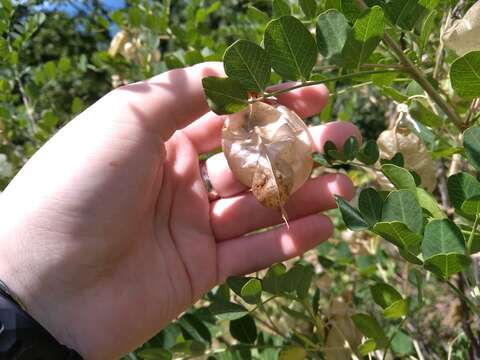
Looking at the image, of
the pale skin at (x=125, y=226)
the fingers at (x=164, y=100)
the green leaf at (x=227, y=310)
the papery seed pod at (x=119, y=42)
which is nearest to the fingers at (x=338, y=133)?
the pale skin at (x=125, y=226)

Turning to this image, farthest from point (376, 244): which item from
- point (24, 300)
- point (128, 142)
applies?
point (24, 300)

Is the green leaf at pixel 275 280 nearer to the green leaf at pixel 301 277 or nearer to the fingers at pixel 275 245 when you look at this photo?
the green leaf at pixel 301 277

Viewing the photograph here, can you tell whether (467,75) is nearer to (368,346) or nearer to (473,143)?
(473,143)

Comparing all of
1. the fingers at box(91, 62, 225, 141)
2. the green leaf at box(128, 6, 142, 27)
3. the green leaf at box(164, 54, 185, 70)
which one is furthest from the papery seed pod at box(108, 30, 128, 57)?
the fingers at box(91, 62, 225, 141)

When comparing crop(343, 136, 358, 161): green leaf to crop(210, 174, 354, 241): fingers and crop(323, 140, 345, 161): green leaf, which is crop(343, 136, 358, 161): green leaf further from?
crop(210, 174, 354, 241): fingers

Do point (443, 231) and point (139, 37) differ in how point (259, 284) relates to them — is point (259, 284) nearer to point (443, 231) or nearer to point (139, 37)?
point (443, 231)

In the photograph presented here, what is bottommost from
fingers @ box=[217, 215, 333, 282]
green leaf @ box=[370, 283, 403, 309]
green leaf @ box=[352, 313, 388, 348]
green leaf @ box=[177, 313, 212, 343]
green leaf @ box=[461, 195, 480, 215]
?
green leaf @ box=[177, 313, 212, 343]
